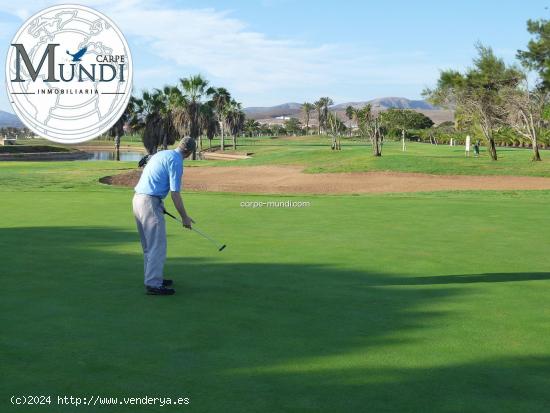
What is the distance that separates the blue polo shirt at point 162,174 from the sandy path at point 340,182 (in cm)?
2554

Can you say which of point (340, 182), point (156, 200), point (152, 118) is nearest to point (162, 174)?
point (156, 200)

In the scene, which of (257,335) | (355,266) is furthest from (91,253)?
(257,335)

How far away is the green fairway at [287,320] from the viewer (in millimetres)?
5242

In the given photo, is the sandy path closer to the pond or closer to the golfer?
the golfer

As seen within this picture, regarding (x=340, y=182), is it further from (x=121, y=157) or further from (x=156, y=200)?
(x=121, y=157)

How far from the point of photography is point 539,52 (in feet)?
156

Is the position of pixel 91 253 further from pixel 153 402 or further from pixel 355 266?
pixel 153 402

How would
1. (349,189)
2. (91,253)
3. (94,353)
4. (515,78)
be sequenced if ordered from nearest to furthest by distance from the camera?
1. (94,353)
2. (91,253)
3. (349,189)
4. (515,78)

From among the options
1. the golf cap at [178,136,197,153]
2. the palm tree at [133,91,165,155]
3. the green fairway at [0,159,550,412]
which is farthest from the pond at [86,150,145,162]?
the golf cap at [178,136,197,153]

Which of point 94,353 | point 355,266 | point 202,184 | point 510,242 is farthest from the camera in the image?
point 202,184

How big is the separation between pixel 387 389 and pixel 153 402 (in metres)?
1.73

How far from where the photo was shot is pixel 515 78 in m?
51.0

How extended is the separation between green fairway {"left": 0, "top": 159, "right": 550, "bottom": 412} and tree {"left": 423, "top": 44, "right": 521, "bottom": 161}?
38832mm

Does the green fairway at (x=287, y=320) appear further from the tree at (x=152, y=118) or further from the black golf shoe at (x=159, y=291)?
the tree at (x=152, y=118)
